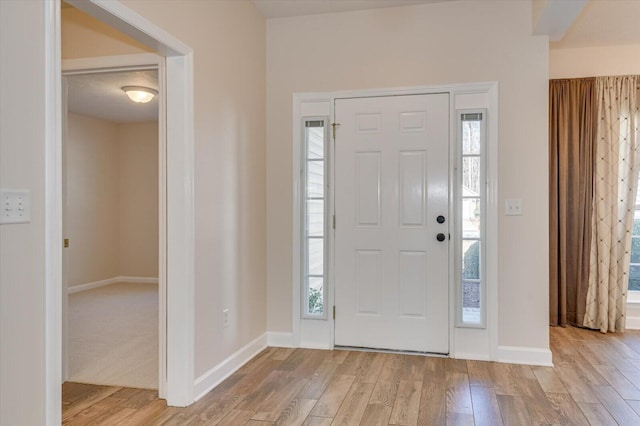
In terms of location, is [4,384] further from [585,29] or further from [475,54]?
[585,29]

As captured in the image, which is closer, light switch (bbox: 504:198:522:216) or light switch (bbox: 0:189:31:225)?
light switch (bbox: 0:189:31:225)

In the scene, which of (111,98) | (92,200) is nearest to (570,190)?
(111,98)

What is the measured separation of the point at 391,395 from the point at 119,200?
6190 mm

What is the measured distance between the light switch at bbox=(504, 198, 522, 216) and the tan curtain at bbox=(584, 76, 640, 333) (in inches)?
59.6

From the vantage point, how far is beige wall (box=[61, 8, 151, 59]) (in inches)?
114

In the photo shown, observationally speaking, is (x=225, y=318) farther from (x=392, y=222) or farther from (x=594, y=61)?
(x=594, y=61)

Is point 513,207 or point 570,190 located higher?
point 570,190

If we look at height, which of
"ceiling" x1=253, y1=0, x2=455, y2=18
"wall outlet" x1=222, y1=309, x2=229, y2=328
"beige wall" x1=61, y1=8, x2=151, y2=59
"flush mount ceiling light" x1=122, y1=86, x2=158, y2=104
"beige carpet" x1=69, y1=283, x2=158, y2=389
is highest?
"ceiling" x1=253, y1=0, x2=455, y2=18

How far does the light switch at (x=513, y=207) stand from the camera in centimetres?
335

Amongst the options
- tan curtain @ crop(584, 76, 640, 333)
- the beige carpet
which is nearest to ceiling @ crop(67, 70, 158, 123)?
the beige carpet

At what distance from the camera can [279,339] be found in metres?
3.79

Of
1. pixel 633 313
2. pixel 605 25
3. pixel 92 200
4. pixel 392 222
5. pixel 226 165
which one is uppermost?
pixel 605 25

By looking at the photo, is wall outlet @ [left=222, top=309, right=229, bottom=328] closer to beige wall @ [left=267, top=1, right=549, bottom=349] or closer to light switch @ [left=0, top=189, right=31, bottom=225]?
beige wall @ [left=267, top=1, right=549, bottom=349]

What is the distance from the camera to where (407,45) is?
140 inches
